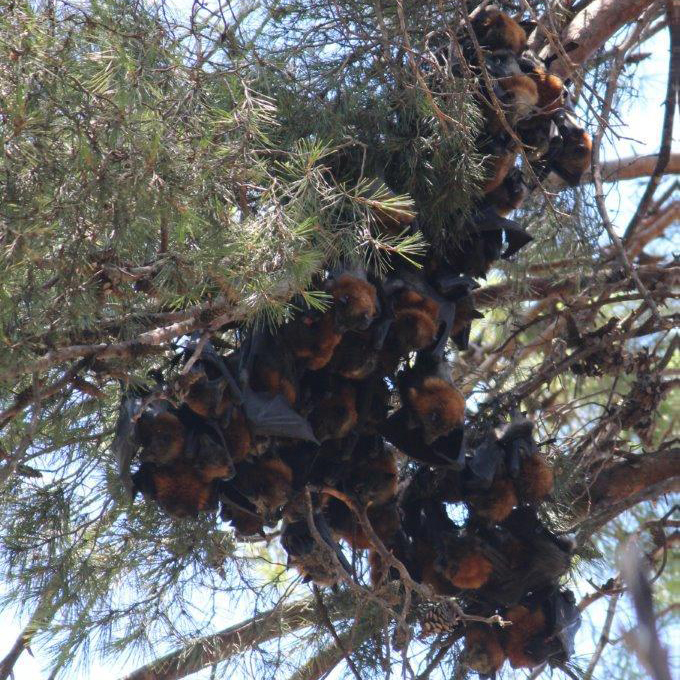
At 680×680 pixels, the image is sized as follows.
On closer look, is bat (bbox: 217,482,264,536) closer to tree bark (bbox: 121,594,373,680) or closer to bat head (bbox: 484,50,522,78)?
tree bark (bbox: 121,594,373,680)

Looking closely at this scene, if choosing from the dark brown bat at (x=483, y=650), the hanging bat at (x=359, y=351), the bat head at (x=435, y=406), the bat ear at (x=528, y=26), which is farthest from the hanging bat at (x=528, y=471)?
the bat ear at (x=528, y=26)

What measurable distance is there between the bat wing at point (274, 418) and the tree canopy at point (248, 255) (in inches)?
8.9

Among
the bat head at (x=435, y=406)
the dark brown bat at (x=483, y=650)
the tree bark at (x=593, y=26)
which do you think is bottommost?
the dark brown bat at (x=483, y=650)

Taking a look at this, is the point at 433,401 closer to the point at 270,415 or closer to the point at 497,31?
the point at 270,415

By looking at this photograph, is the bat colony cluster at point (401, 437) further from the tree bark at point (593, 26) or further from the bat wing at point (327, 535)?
the tree bark at point (593, 26)

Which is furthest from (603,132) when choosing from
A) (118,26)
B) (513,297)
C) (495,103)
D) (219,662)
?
(219,662)

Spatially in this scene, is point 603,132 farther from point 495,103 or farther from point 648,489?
point 648,489

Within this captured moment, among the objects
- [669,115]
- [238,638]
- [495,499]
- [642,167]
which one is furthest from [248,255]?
[642,167]

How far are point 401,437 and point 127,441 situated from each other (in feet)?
2.94

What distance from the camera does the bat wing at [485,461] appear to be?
3619mm

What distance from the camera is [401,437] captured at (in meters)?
3.50

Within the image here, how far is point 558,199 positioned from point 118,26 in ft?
7.57

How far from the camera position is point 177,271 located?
9.24 feet

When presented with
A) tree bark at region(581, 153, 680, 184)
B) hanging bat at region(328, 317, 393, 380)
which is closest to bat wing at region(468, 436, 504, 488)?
hanging bat at region(328, 317, 393, 380)
